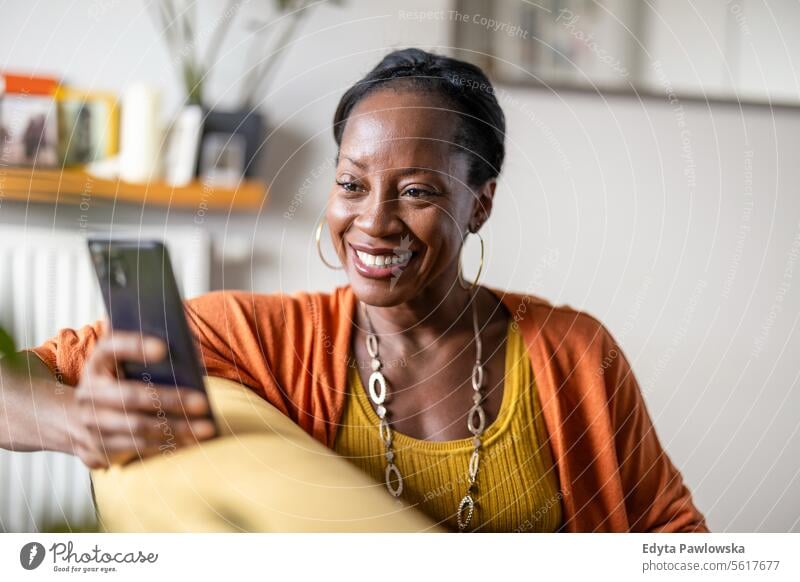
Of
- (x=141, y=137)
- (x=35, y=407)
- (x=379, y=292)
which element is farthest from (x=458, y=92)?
(x=35, y=407)

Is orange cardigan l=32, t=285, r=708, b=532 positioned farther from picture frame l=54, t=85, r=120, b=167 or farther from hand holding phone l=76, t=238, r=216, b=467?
picture frame l=54, t=85, r=120, b=167

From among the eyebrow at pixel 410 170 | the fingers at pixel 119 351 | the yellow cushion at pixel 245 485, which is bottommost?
the yellow cushion at pixel 245 485

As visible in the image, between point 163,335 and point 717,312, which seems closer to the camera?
point 163,335

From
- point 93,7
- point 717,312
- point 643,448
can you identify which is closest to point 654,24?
A: point 717,312

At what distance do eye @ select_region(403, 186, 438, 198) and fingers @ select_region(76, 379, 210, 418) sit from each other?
8.3 inches

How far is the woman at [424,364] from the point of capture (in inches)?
24.7

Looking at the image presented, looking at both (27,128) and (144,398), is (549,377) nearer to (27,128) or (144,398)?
(144,398)

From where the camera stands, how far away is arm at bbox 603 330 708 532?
708mm

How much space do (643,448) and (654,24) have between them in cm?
36

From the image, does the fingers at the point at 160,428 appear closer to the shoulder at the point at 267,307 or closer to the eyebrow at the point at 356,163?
the shoulder at the point at 267,307

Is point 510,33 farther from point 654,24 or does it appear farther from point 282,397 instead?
point 282,397

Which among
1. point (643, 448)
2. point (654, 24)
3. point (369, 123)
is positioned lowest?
point (643, 448)

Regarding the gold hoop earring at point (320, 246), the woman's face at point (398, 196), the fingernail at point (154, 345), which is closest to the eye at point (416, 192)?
the woman's face at point (398, 196)
